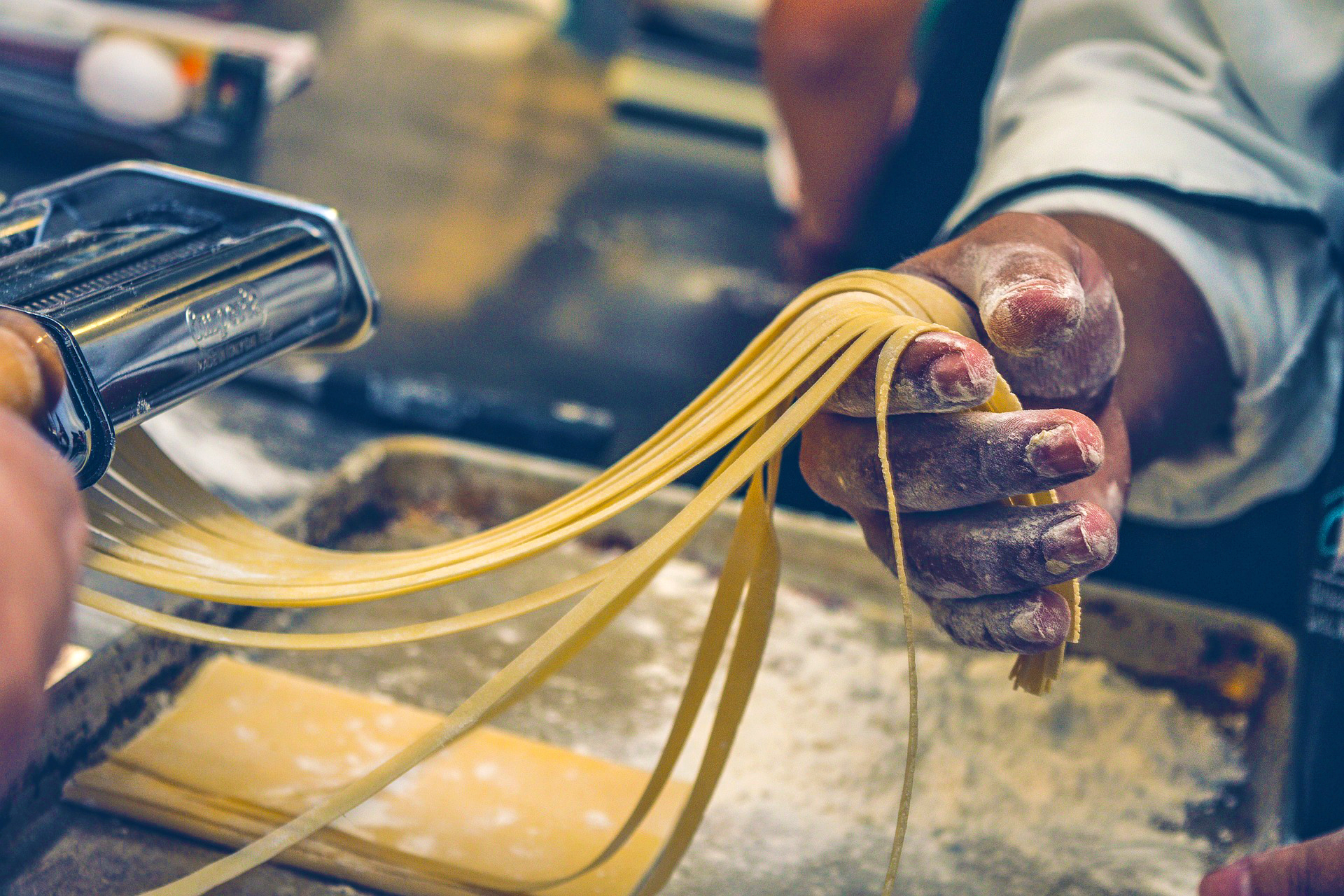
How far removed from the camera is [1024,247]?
52cm

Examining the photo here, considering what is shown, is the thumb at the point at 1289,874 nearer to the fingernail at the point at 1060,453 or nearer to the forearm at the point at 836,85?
the fingernail at the point at 1060,453

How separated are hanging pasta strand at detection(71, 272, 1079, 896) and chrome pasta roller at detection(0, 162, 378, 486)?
88 millimetres

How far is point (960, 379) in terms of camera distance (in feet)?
1.46

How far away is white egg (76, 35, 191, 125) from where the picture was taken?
56.5 inches

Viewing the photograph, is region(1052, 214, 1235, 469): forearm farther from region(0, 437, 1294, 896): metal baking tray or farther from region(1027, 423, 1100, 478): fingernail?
region(1027, 423, 1100, 478): fingernail

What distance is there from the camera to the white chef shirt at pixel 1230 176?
30.5 inches

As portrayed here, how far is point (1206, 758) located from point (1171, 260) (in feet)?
1.25

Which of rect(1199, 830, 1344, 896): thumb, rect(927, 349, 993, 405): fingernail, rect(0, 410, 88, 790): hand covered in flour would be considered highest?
rect(927, 349, 993, 405): fingernail

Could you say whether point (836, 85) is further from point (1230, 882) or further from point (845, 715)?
point (1230, 882)

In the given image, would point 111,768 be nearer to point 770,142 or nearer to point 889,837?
point 889,837

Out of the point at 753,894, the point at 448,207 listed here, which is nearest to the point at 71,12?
the point at 448,207

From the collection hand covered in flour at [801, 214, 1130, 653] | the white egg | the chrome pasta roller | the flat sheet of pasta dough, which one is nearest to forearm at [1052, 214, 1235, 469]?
hand covered in flour at [801, 214, 1130, 653]

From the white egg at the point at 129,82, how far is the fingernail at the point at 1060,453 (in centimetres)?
143

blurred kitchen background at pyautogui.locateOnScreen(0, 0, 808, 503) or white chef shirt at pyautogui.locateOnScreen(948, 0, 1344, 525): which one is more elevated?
white chef shirt at pyautogui.locateOnScreen(948, 0, 1344, 525)
